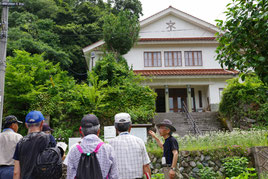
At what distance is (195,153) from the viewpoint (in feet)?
27.1

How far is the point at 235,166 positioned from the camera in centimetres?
748

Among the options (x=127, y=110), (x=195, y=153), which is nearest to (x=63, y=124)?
(x=127, y=110)

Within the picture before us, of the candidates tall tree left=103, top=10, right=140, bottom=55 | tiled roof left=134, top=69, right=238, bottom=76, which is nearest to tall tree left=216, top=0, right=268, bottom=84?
tall tree left=103, top=10, right=140, bottom=55

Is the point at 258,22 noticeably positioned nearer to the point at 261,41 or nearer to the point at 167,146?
the point at 261,41

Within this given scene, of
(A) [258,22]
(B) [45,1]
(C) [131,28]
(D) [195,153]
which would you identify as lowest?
(D) [195,153]

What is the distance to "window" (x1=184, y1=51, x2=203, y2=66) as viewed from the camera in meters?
21.9

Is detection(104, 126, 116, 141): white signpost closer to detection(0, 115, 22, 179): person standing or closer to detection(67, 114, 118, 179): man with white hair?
detection(0, 115, 22, 179): person standing

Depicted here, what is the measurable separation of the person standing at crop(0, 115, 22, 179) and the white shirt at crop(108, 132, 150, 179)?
2.01 m

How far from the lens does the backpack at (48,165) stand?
313cm

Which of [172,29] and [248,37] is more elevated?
[172,29]

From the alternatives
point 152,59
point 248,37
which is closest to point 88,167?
point 248,37

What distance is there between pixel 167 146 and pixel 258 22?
121 inches

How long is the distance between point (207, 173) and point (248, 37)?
14.0 feet

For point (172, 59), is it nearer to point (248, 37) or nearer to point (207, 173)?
point (207, 173)
